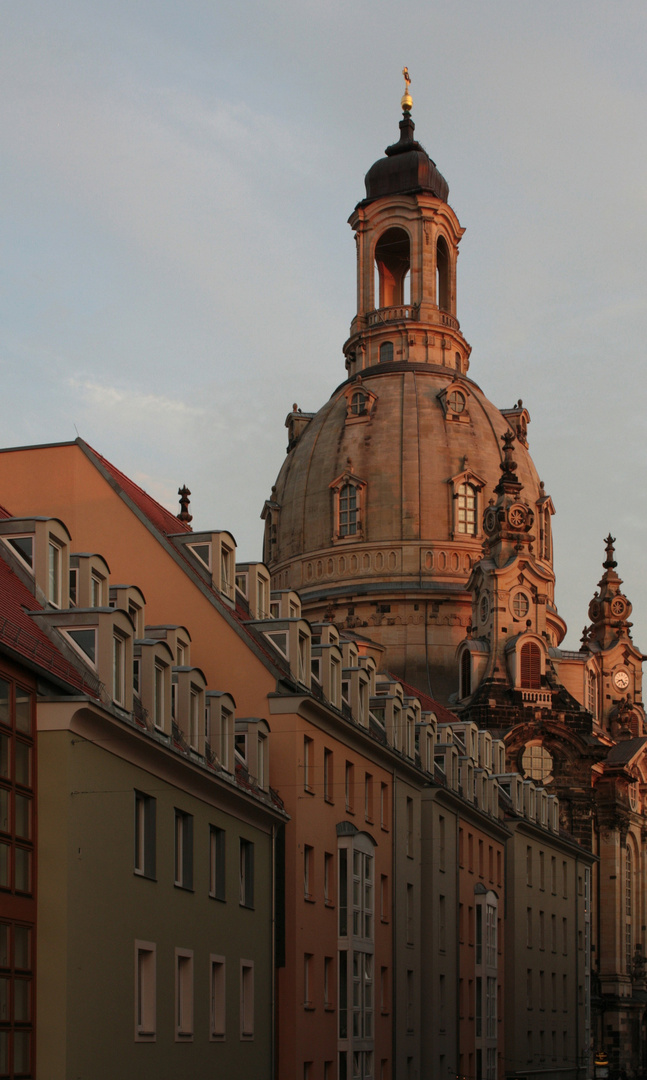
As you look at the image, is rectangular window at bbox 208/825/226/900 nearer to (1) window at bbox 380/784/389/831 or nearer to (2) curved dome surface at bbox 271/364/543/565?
(1) window at bbox 380/784/389/831

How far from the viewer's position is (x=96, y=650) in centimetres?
3241

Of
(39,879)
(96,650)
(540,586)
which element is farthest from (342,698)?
(540,586)

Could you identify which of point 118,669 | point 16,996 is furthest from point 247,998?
point 16,996

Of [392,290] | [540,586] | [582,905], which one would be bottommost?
[582,905]

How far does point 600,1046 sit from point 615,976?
437 centimetres

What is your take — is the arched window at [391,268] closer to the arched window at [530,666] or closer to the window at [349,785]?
the arched window at [530,666]

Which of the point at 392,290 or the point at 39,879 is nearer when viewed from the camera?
the point at 39,879

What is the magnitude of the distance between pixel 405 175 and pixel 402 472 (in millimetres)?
27935

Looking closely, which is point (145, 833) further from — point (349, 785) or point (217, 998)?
point (349, 785)

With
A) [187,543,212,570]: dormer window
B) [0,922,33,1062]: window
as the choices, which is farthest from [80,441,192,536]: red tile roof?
[0,922,33,1062]: window

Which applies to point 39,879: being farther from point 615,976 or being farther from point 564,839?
point 615,976

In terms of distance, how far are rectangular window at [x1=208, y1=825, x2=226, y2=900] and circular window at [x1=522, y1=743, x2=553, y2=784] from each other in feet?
230

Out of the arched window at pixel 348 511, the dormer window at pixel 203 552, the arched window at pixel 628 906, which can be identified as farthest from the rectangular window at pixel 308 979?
the arched window at pixel 348 511

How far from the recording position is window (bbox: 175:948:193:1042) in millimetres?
34531
